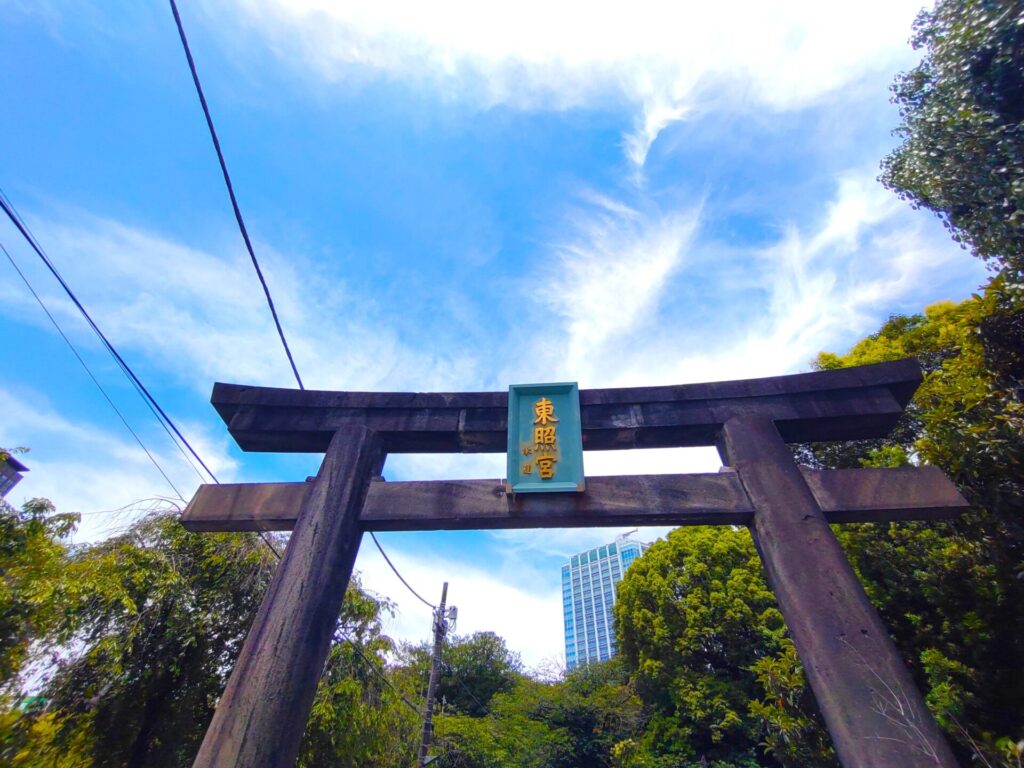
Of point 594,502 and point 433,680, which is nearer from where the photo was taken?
point 594,502

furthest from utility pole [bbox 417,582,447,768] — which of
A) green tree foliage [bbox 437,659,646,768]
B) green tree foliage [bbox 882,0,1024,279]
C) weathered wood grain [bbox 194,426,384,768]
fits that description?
green tree foliage [bbox 882,0,1024,279]

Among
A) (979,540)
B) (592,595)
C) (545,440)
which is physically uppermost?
(592,595)

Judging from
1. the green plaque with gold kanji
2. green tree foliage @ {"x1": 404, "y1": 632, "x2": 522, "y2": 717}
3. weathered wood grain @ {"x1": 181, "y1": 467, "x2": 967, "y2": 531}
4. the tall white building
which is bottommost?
weathered wood grain @ {"x1": 181, "y1": 467, "x2": 967, "y2": 531}

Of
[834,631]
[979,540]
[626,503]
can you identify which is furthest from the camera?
[979,540]

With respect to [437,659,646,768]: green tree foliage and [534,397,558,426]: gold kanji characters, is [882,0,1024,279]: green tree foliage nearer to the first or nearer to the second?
[534,397,558,426]: gold kanji characters

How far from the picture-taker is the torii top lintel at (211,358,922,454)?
3.92 m

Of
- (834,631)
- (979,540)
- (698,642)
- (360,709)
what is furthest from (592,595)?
(834,631)

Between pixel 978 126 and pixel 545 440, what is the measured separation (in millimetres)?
6188

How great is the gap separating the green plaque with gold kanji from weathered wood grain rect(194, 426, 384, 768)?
1.27 meters

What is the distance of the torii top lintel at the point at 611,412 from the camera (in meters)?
3.92

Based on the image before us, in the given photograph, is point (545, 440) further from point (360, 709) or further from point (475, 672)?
point (475, 672)

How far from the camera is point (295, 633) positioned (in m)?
3.02

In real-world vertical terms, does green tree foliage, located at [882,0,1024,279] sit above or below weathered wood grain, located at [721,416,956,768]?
above

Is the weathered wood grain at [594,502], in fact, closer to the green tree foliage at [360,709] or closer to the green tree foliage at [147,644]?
the green tree foliage at [147,644]
